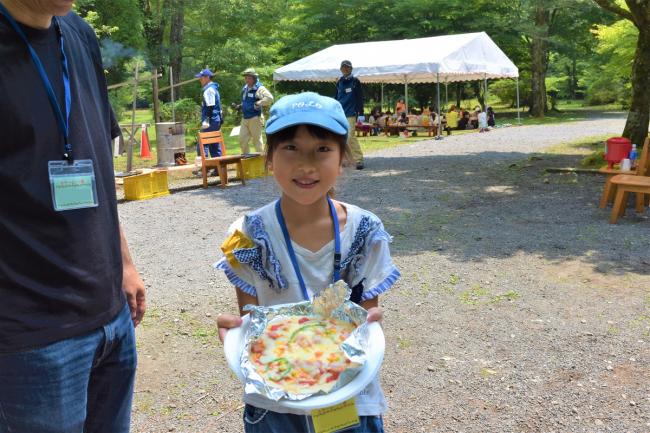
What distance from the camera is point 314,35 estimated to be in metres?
34.0

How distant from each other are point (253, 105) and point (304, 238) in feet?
35.7

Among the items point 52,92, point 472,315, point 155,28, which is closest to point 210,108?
point 472,315

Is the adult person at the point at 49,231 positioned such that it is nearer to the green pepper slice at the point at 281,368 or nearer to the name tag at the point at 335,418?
the green pepper slice at the point at 281,368

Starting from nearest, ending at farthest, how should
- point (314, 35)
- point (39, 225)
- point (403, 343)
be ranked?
1. point (39, 225)
2. point (403, 343)
3. point (314, 35)

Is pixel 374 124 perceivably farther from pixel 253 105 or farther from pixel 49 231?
pixel 49 231

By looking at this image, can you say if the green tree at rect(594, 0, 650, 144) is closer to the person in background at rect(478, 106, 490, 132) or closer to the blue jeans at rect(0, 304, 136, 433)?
the person in background at rect(478, 106, 490, 132)

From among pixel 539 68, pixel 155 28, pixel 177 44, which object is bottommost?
pixel 539 68

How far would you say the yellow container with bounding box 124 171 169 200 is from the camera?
1002 centimetres

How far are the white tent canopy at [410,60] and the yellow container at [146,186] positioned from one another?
904 centimetres

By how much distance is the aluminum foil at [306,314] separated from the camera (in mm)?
1484

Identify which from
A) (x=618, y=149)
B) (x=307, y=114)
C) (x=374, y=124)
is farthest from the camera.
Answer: (x=374, y=124)

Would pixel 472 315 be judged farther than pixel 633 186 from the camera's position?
No

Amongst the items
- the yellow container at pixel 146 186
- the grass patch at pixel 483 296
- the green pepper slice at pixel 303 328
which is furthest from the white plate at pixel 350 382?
the yellow container at pixel 146 186

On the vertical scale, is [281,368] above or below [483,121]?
below
